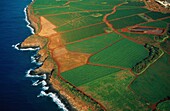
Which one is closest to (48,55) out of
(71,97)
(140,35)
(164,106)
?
(71,97)

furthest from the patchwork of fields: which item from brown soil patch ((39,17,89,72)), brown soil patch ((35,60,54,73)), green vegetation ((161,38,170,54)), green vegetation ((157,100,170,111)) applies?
brown soil patch ((35,60,54,73))

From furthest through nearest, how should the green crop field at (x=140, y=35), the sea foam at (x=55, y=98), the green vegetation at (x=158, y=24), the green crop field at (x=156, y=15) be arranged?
the green crop field at (x=156, y=15) → the green vegetation at (x=158, y=24) → the green crop field at (x=140, y=35) → the sea foam at (x=55, y=98)

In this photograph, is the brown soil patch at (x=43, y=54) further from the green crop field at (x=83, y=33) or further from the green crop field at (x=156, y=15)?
the green crop field at (x=156, y=15)

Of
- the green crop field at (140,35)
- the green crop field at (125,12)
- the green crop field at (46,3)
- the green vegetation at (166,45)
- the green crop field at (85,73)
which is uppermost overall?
the green crop field at (46,3)

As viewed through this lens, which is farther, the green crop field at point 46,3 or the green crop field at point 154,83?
the green crop field at point 46,3

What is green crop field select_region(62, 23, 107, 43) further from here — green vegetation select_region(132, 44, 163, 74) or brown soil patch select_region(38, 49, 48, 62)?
Answer: green vegetation select_region(132, 44, 163, 74)

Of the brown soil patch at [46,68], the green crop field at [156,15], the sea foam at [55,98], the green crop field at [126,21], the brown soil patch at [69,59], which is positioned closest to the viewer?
the sea foam at [55,98]

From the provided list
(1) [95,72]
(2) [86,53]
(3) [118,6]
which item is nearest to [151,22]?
(3) [118,6]

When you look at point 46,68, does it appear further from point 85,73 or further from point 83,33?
point 83,33

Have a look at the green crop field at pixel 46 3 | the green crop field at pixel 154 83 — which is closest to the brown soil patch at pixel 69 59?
the green crop field at pixel 154 83
